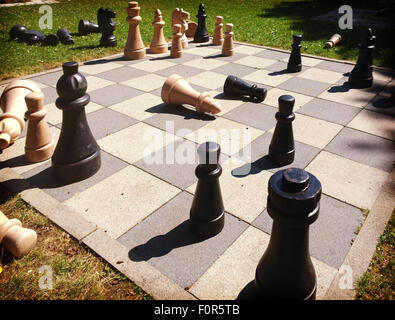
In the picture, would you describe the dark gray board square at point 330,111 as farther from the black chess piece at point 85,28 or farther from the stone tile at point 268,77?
the black chess piece at point 85,28

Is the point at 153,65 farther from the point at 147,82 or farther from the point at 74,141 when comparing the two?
the point at 74,141

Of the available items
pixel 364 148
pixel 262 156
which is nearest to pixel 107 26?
pixel 262 156

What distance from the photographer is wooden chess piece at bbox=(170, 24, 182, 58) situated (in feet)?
24.5

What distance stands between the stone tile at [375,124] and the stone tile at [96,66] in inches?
195

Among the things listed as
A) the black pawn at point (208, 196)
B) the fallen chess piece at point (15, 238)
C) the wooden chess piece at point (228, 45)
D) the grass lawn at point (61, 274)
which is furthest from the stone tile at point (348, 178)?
the wooden chess piece at point (228, 45)

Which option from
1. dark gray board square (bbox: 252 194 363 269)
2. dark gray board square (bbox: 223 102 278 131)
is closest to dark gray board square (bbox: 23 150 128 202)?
dark gray board square (bbox: 252 194 363 269)

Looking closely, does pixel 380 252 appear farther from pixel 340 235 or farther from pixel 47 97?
pixel 47 97

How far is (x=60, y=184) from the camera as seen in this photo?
11.3ft

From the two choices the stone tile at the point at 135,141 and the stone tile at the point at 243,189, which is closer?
the stone tile at the point at 243,189

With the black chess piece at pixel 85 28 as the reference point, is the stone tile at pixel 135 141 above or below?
below

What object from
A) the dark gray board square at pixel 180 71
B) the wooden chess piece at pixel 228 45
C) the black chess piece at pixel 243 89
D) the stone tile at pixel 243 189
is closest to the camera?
the stone tile at pixel 243 189

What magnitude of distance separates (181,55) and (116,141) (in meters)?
4.22

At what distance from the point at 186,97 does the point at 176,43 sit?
3.18 meters

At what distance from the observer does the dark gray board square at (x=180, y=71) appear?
663cm
